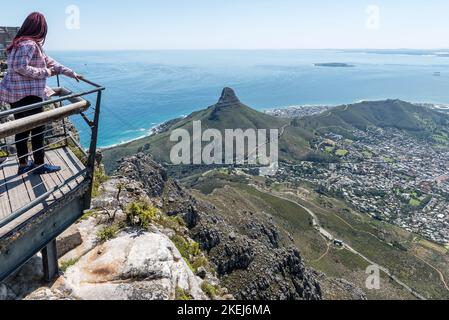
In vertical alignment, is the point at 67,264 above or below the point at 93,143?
below

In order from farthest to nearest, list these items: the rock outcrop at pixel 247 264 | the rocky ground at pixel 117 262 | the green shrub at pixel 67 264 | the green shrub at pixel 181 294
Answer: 1. the rock outcrop at pixel 247 264
2. the green shrub at pixel 181 294
3. the green shrub at pixel 67 264
4. the rocky ground at pixel 117 262

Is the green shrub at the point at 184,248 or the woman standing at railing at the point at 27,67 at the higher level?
the woman standing at railing at the point at 27,67

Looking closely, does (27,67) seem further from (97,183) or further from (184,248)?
(184,248)

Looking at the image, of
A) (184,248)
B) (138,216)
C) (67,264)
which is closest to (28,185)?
(67,264)

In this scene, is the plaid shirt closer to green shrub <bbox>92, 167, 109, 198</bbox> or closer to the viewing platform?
the viewing platform

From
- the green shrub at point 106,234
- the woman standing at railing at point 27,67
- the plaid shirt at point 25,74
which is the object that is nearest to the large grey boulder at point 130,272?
the green shrub at point 106,234

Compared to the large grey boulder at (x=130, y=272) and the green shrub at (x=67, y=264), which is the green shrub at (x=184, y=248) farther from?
the green shrub at (x=67, y=264)

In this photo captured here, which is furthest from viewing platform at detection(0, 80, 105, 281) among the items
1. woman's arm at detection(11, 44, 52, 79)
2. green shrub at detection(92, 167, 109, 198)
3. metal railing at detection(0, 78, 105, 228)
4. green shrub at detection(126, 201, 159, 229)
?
green shrub at detection(92, 167, 109, 198)

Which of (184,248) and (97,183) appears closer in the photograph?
(184,248)
